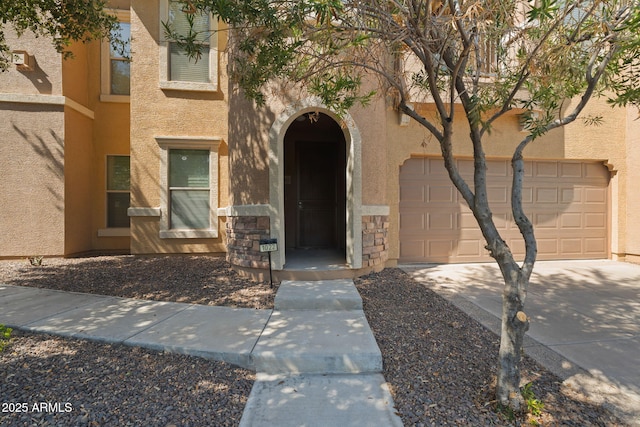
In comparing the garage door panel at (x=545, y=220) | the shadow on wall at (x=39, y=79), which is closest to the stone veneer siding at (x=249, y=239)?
the shadow on wall at (x=39, y=79)

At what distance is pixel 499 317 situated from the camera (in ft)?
12.9

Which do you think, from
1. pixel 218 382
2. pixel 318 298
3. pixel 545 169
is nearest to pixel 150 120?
pixel 318 298

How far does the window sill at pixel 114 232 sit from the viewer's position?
798 centimetres

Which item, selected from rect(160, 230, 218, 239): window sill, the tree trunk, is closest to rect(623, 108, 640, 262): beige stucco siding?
the tree trunk

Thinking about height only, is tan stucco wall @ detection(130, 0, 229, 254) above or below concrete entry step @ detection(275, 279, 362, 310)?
above

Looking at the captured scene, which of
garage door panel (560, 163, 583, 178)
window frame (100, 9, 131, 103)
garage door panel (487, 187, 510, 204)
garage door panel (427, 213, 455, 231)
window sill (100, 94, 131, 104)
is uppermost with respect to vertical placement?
window frame (100, 9, 131, 103)

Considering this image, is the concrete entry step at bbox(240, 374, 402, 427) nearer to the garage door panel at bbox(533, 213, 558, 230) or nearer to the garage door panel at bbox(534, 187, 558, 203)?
the garage door panel at bbox(533, 213, 558, 230)

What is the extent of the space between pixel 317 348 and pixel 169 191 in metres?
5.80

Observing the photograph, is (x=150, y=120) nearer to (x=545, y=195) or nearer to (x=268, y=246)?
(x=268, y=246)

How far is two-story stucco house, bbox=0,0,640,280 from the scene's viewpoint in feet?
22.5

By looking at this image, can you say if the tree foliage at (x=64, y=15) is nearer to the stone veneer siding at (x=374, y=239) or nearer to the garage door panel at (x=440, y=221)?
the stone veneer siding at (x=374, y=239)

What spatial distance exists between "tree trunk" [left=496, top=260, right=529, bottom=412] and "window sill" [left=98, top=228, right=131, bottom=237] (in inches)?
335

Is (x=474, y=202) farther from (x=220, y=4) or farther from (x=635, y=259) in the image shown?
(x=635, y=259)

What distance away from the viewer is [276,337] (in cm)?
324
